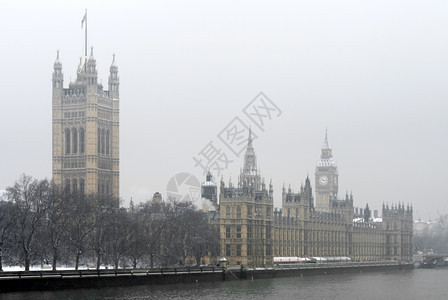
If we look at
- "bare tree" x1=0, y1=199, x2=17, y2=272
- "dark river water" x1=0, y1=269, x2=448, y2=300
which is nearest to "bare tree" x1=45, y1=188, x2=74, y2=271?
"bare tree" x1=0, y1=199, x2=17, y2=272

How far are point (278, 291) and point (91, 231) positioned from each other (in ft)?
120

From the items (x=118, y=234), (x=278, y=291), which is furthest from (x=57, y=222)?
(x=278, y=291)

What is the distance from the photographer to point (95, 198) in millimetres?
160750

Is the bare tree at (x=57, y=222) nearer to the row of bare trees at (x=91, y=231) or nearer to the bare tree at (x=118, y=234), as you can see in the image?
the row of bare trees at (x=91, y=231)

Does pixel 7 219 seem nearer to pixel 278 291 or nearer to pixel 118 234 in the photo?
pixel 118 234

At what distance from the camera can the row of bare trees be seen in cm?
13188

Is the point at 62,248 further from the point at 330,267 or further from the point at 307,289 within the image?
the point at 330,267

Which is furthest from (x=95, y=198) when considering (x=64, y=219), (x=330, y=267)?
(x=330, y=267)

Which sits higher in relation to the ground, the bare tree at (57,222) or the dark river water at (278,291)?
the bare tree at (57,222)

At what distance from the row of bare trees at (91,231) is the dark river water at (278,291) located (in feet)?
50.9

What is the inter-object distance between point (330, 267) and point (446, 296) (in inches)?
2519

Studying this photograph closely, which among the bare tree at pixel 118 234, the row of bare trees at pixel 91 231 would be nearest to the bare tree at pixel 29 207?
the row of bare trees at pixel 91 231

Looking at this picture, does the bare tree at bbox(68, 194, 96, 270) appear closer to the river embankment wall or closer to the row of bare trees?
the row of bare trees

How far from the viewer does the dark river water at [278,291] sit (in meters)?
107
